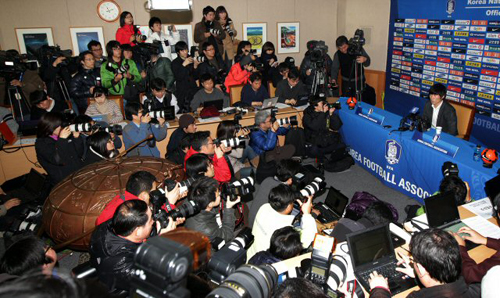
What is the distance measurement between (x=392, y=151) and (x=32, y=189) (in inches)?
170

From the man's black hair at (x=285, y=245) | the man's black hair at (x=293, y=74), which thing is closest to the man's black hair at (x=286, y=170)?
the man's black hair at (x=285, y=245)

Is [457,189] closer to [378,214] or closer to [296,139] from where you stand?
[378,214]

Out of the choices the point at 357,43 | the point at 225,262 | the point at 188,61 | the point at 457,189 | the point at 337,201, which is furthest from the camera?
the point at 357,43

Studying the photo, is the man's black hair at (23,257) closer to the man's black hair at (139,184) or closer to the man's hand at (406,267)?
the man's black hair at (139,184)

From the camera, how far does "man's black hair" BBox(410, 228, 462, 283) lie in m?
1.87

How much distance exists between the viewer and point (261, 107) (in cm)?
589

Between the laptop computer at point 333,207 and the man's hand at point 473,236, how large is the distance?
973 mm

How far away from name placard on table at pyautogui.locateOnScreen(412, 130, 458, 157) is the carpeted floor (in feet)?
2.56

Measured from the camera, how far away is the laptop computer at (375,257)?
84.9 inches

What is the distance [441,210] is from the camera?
2717 millimetres

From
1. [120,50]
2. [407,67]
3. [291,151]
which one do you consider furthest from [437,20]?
[120,50]

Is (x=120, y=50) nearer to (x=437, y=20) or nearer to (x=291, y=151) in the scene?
(x=291, y=151)

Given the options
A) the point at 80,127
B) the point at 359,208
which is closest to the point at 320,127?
the point at 359,208

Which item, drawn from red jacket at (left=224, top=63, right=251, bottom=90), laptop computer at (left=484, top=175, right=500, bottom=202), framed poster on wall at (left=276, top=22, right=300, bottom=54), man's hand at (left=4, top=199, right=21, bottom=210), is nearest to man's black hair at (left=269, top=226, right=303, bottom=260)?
laptop computer at (left=484, top=175, right=500, bottom=202)
